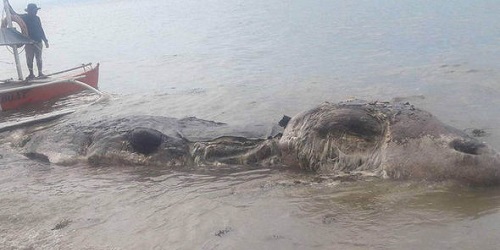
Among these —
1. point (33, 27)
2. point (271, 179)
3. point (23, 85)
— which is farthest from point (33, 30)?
point (271, 179)

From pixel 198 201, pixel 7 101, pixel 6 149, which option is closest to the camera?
pixel 198 201

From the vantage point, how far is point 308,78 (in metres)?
13.6

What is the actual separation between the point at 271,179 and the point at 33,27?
1221cm

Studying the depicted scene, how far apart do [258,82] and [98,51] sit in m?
18.0

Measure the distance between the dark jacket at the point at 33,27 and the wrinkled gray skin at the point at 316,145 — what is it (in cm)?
855

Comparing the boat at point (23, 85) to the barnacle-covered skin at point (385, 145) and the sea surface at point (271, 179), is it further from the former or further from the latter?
the barnacle-covered skin at point (385, 145)

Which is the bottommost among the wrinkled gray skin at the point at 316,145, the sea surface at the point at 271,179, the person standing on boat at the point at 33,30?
the sea surface at the point at 271,179

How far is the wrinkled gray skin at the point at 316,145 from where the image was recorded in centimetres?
508

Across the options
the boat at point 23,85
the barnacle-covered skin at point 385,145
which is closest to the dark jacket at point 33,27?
the boat at point 23,85

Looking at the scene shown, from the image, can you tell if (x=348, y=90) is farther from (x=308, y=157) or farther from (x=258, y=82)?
(x=308, y=157)

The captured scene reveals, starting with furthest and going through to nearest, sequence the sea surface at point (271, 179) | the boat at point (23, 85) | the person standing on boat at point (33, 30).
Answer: the person standing on boat at point (33, 30) < the boat at point (23, 85) < the sea surface at point (271, 179)

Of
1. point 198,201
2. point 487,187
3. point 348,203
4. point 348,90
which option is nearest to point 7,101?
point 348,90

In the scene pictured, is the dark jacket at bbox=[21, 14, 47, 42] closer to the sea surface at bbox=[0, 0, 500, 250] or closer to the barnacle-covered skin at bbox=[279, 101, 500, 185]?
the sea surface at bbox=[0, 0, 500, 250]

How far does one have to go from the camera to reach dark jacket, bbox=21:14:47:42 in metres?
15.2
